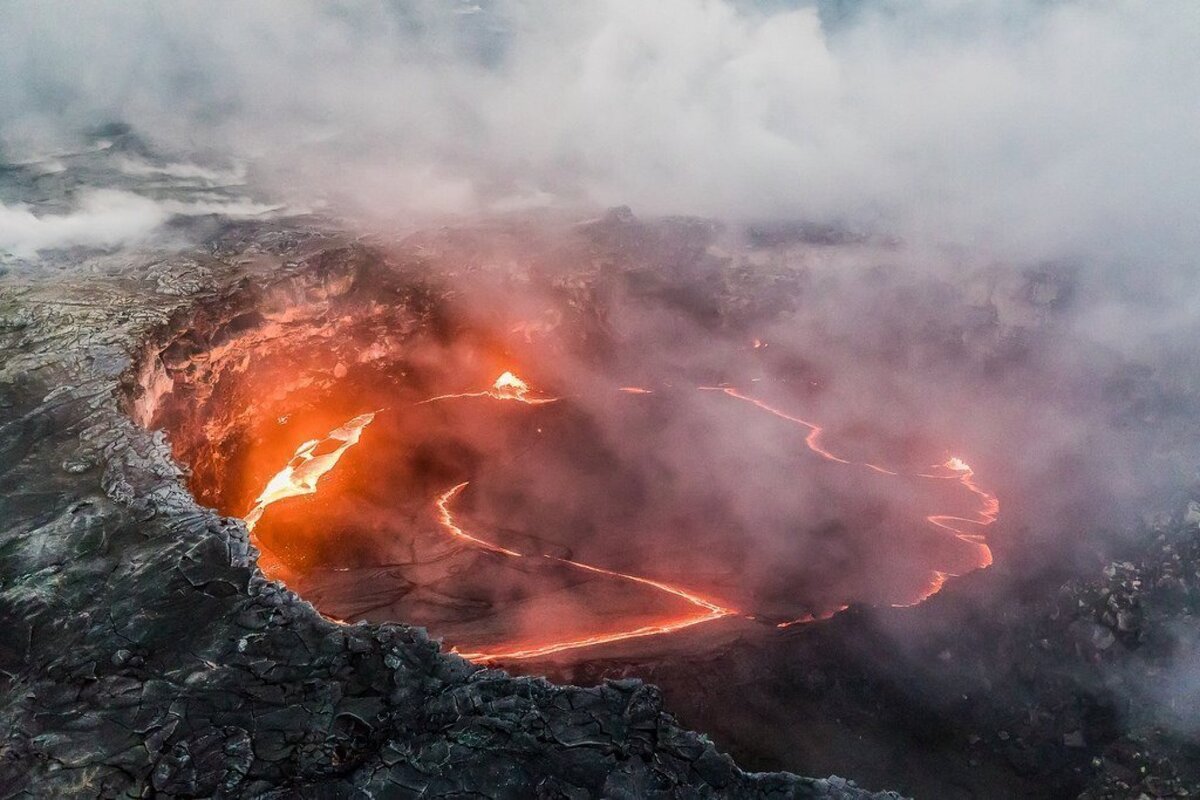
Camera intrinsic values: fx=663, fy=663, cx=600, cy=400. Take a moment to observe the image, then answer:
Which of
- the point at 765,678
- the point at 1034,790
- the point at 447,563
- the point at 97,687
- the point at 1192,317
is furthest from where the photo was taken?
the point at 1192,317

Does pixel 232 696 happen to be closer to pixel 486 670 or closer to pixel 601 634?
pixel 486 670

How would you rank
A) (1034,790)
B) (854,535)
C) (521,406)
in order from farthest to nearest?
1. (521,406)
2. (854,535)
3. (1034,790)

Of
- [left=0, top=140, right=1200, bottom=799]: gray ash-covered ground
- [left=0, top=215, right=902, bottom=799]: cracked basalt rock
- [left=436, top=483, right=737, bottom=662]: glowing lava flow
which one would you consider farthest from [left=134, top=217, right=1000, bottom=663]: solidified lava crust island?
[left=0, top=215, right=902, bottom=799]: cracked basalt rock

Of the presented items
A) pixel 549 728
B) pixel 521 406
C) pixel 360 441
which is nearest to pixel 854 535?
pixel 521 406

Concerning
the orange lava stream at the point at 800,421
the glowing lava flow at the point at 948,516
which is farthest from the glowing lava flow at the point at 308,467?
the glowing lava flow at the point at 948,516

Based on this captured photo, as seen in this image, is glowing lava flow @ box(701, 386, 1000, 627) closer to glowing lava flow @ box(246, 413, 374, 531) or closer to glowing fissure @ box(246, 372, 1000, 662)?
glowing fissure @ box(246, 372, 1000, 662)

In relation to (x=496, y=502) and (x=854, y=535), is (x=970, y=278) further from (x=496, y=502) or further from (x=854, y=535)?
(x=496, y=502)

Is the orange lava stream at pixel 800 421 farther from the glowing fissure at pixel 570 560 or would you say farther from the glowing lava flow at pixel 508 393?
the glowing lava flow at pixel 508 393
